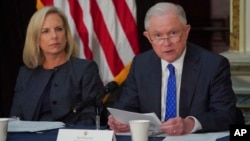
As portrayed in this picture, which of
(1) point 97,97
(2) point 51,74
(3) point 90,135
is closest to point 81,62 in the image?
(2) point 51,74

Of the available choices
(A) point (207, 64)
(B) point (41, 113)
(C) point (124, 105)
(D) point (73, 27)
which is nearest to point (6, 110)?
(D) point (73, 27)

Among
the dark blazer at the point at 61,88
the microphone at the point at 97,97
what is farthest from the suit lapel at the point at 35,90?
the microphone at the point at 97,97

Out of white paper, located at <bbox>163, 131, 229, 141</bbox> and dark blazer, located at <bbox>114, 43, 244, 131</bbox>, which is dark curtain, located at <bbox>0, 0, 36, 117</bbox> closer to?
dark blazer, located at <bbox>114, 43, 244, 131</bbox>

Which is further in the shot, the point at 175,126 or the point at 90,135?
the point at 175,126

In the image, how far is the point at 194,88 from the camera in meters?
2.74

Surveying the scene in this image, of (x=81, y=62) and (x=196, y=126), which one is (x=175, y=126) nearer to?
(x=196, y=126)

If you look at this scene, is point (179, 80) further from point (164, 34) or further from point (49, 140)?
point (49, 140)

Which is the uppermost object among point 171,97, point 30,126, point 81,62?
point 81,62

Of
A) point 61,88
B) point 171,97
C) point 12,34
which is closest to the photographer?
point 171,97

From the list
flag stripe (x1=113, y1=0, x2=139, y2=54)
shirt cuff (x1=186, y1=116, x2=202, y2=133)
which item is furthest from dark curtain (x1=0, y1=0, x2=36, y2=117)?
shirt cuff (x1=186, y1=116, x2=202, y2=133)

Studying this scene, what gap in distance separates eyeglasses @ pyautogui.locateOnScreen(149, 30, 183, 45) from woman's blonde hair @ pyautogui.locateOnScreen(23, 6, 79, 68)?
951mm

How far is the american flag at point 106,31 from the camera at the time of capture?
13.1 feet

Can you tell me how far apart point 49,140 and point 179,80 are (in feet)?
Answer: 2.55

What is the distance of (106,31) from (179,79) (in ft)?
4.43
